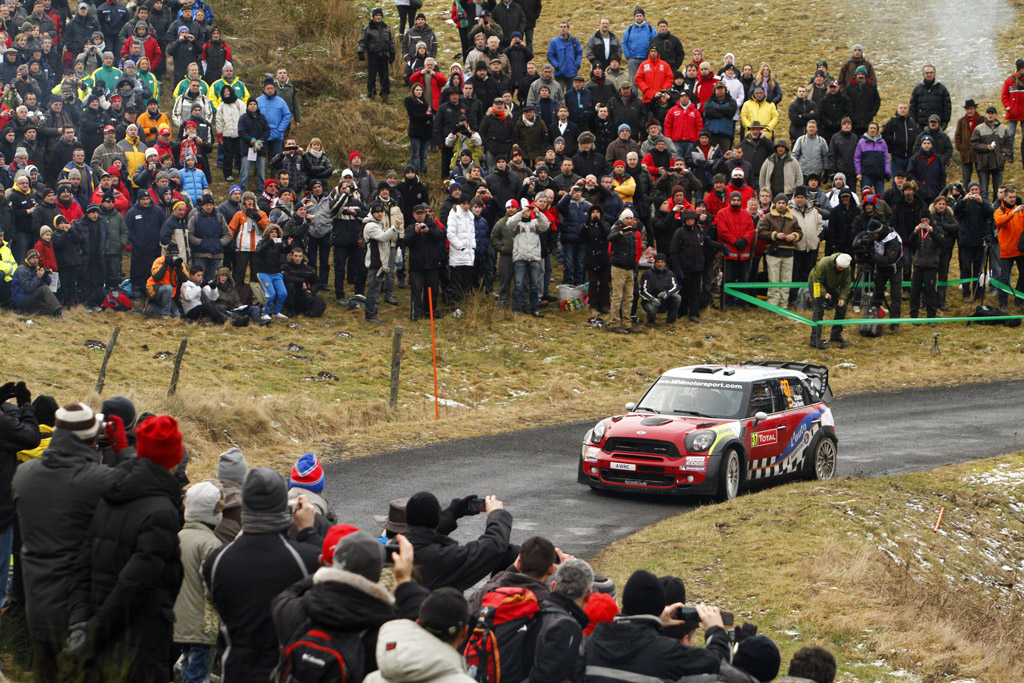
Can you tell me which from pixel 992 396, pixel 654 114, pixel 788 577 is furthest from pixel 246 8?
pixel 788 577

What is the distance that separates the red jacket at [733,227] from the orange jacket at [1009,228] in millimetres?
5545

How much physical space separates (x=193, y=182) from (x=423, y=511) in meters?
19.5

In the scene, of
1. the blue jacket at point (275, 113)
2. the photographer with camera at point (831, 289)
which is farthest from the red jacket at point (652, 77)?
the blue jacket at point (275, 113)

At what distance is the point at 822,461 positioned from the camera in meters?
17.6

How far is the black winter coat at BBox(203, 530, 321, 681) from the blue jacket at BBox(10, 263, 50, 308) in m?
17.4

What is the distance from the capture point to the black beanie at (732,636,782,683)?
22.6 ft

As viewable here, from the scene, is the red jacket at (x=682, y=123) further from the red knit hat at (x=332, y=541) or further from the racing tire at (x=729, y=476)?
the red knit hat at (x=332, y=541)

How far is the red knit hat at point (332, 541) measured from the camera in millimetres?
6686

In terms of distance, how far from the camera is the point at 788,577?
12227 millimetres

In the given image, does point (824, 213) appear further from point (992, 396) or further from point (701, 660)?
point (701, 660)

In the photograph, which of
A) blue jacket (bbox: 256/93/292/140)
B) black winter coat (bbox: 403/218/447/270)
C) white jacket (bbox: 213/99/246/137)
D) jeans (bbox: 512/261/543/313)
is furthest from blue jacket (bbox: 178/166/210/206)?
jeans (bbox: 512/261/543/313)

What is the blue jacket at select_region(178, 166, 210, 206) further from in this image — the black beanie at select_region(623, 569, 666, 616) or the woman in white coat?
the black beanie at select_region(623, 569, 666, 616)

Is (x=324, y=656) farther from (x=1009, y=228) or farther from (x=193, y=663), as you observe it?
(x=1009, y=228)

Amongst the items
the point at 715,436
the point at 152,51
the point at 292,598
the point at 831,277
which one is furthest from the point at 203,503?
the point at 152,51
